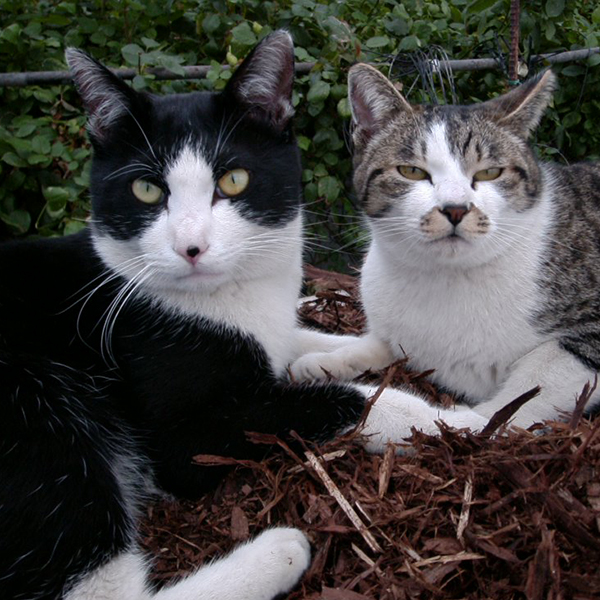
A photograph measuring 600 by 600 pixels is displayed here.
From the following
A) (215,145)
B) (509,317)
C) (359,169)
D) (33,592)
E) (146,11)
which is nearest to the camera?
(33,592)

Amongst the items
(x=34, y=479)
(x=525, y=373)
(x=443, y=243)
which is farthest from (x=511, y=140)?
(x=34, y=479)

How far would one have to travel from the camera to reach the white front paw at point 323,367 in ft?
7.03

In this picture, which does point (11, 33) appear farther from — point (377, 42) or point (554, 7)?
point (554, 7)

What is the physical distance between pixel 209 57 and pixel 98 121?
5.57 feet

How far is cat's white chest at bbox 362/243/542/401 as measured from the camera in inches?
79.4

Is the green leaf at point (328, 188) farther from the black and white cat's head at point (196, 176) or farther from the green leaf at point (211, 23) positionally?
the black and white cat's head at point (196, 176)

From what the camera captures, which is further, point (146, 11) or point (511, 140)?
point (146, 11)

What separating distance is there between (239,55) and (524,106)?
1541 mm

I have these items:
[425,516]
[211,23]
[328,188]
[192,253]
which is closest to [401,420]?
[425,516]

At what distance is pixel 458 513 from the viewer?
1.47 metres

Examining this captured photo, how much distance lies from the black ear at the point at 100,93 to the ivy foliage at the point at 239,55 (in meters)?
1.11

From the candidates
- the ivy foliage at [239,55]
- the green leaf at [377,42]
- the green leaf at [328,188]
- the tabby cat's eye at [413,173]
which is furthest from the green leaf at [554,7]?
the tabby cat's eye at [413,173]

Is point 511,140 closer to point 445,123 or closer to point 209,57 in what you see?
point 445,123

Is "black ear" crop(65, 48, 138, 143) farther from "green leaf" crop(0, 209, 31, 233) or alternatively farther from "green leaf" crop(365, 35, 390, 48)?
"green leaf" crop(365, 35, 390, 48)
